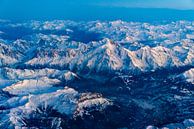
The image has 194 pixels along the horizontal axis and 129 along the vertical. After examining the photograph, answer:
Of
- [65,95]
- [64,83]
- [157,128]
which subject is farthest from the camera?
[64,83]

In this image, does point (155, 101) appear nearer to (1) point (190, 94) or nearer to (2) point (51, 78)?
(1) point (190, 94)

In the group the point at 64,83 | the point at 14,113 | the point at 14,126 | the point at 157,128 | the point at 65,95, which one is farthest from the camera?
the point at 64,83

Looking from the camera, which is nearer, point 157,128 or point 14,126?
point 157,128

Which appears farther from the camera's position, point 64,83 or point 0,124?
point 64,83

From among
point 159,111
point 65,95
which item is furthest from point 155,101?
point 65,95

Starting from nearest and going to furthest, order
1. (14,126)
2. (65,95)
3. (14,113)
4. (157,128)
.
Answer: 1. (157,128)
2. (14,126)
3. (14,113)
4. (65,95)

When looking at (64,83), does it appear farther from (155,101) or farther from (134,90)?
(155,101)

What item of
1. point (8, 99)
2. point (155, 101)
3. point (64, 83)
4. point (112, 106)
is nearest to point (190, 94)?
point (155, 101)

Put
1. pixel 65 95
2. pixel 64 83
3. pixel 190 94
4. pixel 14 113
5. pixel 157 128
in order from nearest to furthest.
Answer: pixel 157 128 < pixel 14 113 < pixel 65 95 < pixel 190 94 < pixel 64 83
